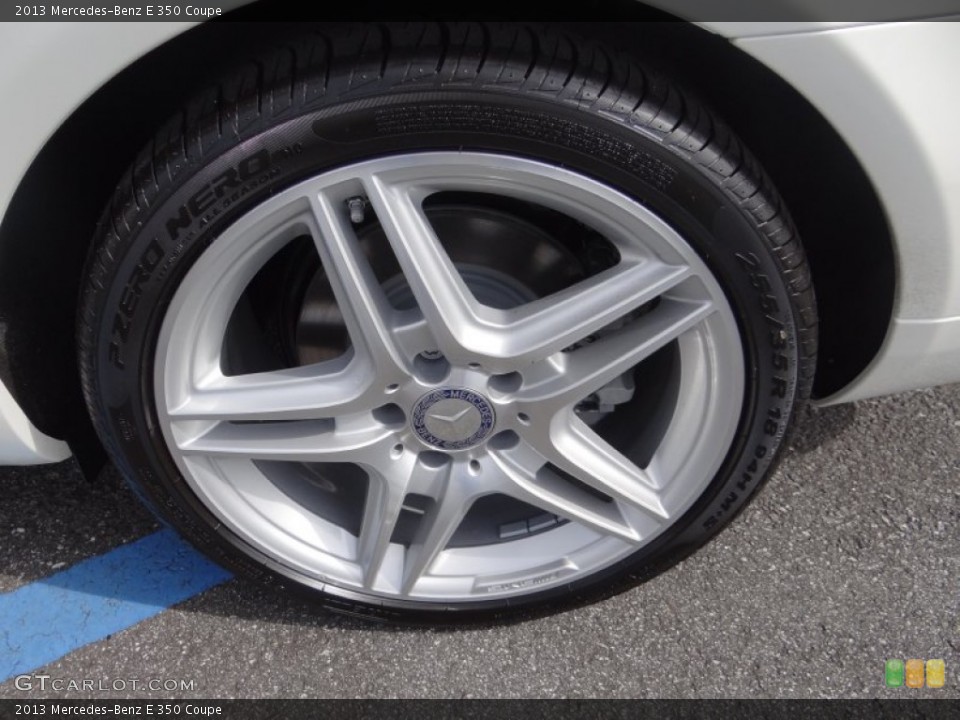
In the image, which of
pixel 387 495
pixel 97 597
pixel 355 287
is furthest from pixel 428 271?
pixel 97 597

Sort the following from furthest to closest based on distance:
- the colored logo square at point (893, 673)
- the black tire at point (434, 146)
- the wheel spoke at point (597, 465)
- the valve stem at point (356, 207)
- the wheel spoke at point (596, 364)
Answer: the colored logo square at point (893, 673) < the wheel spoke at point (597, 465) < the wheel spoke at point (596, 364) < the valve stem at point (356, 207) < the black tire at point (434, 146)

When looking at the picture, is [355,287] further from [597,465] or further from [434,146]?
[597,465]

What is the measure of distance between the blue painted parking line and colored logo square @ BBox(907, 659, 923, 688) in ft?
4.30

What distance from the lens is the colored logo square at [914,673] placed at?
5.43ft

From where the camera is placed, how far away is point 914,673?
1.67m

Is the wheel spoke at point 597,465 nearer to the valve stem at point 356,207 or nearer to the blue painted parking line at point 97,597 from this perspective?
the valve stem at point 356,207

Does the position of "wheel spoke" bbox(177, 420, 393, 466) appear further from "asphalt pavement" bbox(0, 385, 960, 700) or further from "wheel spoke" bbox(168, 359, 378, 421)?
"asphalt pavement" bbox(0, 385, 960, 700)

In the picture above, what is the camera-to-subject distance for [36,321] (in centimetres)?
152

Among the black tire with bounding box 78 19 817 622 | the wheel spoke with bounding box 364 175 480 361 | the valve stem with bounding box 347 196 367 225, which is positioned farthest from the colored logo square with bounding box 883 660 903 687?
the valve stem with bounding box 347 196 367 225

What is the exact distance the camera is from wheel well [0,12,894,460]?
1.31 meters

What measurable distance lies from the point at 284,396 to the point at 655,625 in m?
0.83

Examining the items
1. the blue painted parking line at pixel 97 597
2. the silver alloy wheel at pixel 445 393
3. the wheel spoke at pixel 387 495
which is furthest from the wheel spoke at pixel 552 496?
the blue painted parking line at pixel 97 597

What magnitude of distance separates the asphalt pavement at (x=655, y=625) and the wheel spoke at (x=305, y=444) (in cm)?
41

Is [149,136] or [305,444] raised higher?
[149,136]
